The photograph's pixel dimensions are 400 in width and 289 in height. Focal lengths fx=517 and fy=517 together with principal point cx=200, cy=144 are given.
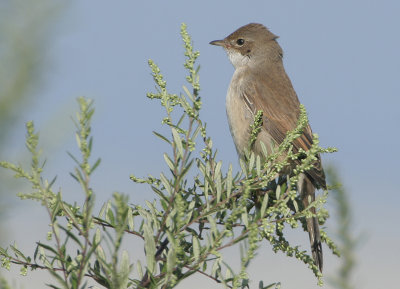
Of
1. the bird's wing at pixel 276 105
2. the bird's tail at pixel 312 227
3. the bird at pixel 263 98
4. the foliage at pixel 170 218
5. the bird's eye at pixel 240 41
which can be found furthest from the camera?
the bird's eye at pixel 240 41

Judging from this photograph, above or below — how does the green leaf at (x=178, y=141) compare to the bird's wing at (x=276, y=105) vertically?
below

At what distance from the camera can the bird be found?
215 inches

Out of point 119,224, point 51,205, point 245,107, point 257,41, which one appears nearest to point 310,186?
point 245,107

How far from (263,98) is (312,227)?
249 cm

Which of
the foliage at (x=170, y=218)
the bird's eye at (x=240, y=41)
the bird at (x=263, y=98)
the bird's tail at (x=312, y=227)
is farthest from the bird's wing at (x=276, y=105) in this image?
the foliage at (x=170, y=218)

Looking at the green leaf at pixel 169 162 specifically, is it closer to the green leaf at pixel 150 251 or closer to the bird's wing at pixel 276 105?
the green leaf at pixel 150 251

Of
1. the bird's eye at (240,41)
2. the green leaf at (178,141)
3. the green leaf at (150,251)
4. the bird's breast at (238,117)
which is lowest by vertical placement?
the green leaf at (150,251)

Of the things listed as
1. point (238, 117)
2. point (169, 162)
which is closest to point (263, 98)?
point (238, 117)

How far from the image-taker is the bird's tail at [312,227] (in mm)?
4348

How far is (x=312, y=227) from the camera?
14.0 feet

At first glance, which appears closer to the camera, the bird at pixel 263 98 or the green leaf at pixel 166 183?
the green leaf at pixel 166 183

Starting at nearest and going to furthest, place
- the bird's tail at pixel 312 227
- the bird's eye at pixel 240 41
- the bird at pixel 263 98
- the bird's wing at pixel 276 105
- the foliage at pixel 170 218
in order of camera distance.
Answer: the foliage at pixel 170 218 < the bird's tail at pixel 312 227 < the bird at pixel 263 98 < the bird's wing at pixel 276 105 < the bird's eye at pixel 240 41

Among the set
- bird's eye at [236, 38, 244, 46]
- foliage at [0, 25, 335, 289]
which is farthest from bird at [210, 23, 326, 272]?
foliage at [0, 25, 335, 289]

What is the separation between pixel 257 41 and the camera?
7.59m
